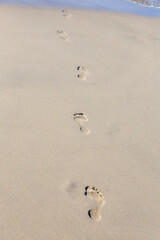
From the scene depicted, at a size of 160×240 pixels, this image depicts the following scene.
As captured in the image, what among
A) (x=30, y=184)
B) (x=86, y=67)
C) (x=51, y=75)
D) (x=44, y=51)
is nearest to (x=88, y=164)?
(x=30, y=184)

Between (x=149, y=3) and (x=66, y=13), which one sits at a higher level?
(x=149, y=3)

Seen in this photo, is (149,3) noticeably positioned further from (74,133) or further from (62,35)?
(74,133)

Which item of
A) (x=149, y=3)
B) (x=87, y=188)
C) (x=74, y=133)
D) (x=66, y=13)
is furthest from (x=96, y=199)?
(x=149, y=3)

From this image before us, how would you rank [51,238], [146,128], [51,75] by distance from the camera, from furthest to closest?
[51,75]
[146,128]
[51,238]

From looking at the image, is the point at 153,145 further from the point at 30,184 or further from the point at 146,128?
the point at 30,184

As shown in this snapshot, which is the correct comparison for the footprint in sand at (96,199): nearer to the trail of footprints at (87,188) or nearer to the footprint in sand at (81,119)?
the trail of footprints at (87,188)

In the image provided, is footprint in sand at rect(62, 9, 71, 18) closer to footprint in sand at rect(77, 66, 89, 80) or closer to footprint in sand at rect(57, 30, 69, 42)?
footprint in sand at rect(57, 30, 69, 42)
